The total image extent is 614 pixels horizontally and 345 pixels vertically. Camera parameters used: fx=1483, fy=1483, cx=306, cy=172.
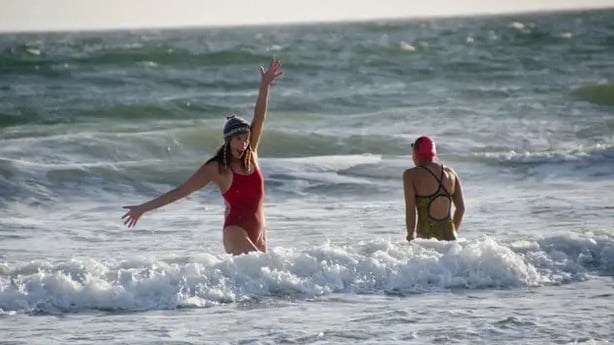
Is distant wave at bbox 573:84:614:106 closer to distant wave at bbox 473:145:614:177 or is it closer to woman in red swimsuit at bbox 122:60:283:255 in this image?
distant wave at bbox 473:145:614:177

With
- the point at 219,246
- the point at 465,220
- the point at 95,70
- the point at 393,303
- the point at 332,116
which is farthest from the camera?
the point at 95,70

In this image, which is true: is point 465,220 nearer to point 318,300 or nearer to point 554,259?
point 554,259

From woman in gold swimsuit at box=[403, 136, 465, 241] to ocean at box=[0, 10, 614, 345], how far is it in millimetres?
172

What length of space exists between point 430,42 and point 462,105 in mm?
22498

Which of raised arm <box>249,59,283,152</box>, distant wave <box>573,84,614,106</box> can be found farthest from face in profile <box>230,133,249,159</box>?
distant wave <box>573,84,614,106</box>

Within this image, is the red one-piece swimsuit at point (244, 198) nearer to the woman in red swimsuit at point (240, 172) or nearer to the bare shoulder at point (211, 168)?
the woman in red swimsuit at point (240, 172)

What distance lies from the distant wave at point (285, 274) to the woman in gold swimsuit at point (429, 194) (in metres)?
0.17

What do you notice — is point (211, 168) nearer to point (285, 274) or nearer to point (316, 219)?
point (285, 274)

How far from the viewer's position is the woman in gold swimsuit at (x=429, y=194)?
10625 millimetres

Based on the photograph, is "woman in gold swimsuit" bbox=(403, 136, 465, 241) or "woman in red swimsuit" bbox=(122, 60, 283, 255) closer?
"woman in red swimsuit" bbox=(122, 60, 283, 255)

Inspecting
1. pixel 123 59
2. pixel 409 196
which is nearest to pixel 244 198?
pixel 409 196

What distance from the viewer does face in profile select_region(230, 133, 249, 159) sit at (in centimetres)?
982

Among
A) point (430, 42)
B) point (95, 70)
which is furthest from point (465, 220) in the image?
point (430, 42)

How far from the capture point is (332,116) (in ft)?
84.1
